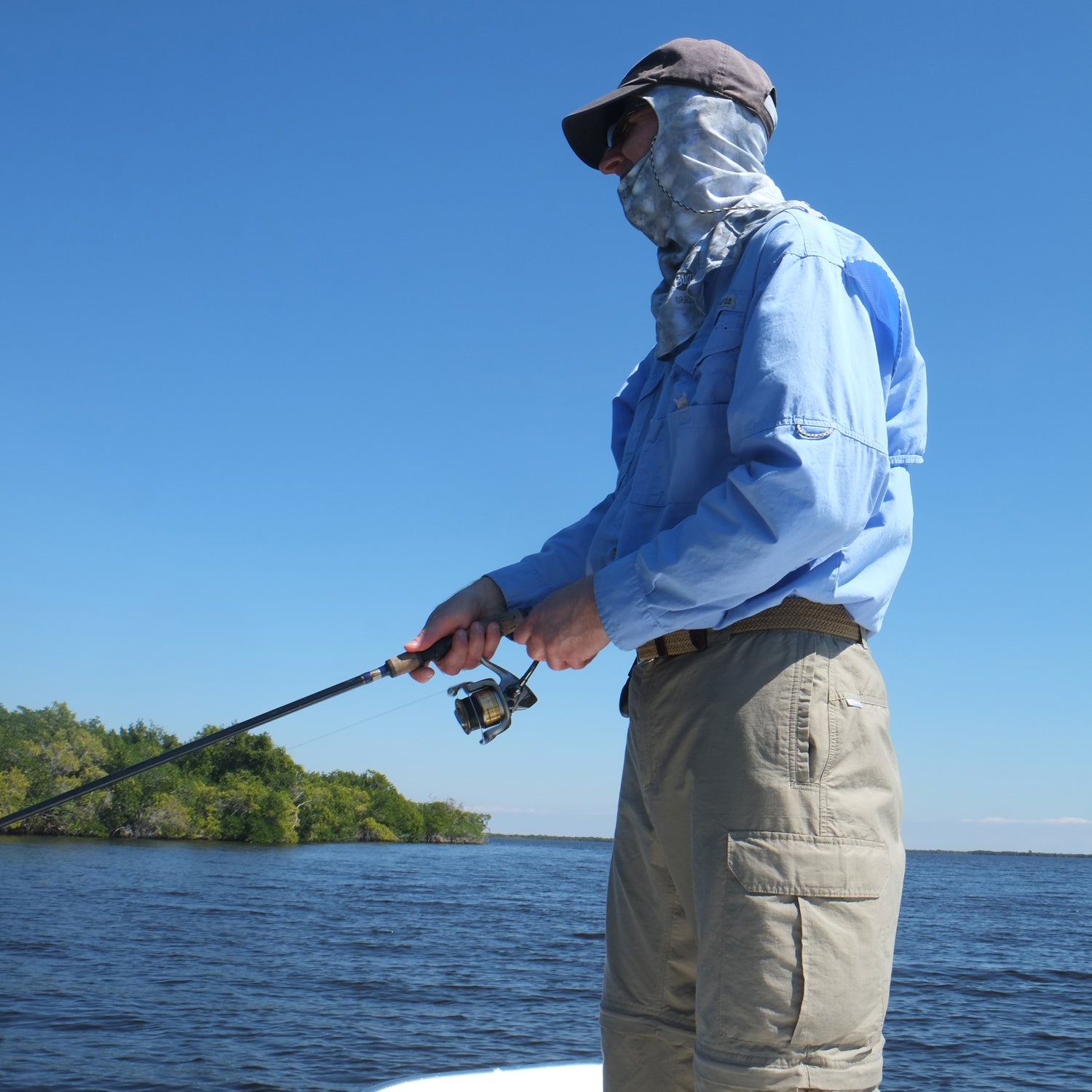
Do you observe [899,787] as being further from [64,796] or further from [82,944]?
[82,944]

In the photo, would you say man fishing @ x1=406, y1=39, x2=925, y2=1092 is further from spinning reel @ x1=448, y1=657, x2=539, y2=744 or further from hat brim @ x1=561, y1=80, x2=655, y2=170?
spinning reel @ x1=448, y1=657, x2=539, y2=744

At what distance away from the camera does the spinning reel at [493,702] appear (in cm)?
240

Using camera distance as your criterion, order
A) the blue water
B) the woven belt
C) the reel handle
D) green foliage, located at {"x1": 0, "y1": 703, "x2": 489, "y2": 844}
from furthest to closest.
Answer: green foliage, located at {"x1": 0, "y1": 703, "x2": 489, "y2": 844}
the blue water
the reel handle
the woven belt

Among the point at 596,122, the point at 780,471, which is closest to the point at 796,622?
the point at 780,471

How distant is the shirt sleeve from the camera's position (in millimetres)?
1653

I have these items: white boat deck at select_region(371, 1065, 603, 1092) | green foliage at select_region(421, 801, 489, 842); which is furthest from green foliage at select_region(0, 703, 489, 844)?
white boat deck at select_region(371, 1065, 603, 1092)

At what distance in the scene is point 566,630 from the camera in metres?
1.97

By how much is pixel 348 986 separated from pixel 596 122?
66.4ft

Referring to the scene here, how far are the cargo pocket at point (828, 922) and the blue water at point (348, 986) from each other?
1242cm

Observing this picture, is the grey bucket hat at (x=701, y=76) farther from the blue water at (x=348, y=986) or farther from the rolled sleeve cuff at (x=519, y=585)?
the blue water at (x=348, y=986)

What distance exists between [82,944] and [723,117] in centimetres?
2620

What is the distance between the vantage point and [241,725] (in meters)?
2.48

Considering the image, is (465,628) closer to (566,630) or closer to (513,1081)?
(566,630)

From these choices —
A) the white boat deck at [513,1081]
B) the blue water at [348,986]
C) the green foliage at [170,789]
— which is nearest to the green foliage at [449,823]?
the green foliage at [170,789]
